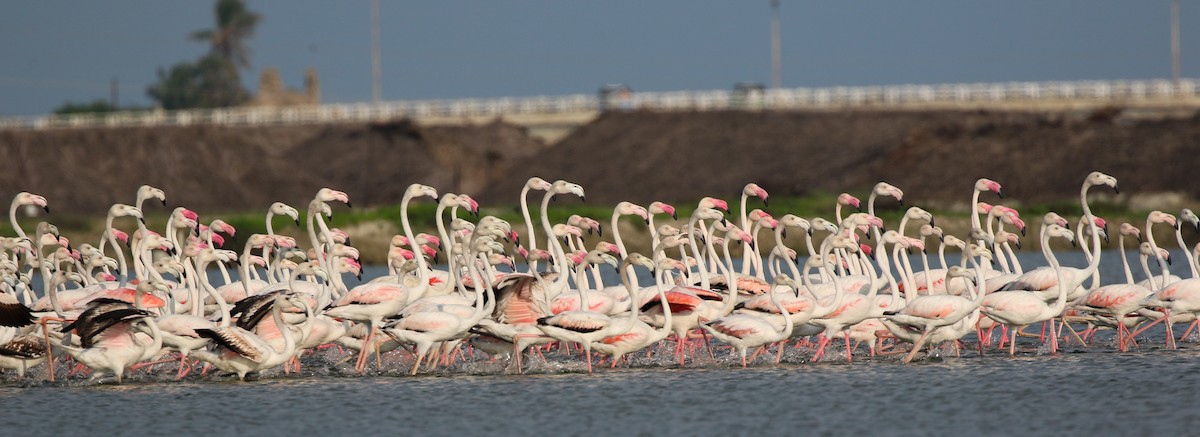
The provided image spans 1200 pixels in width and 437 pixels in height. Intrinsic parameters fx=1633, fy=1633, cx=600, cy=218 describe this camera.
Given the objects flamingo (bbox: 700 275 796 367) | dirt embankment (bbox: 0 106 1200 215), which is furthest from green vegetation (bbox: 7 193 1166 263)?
flamingo (bbox: 700 275 796 367)

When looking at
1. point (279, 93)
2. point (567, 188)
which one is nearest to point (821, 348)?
point (567, 188)

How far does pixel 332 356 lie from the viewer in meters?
18.9

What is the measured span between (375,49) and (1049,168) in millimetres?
35234

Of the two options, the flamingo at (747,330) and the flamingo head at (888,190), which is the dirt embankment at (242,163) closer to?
the flamingo head at (888,190)

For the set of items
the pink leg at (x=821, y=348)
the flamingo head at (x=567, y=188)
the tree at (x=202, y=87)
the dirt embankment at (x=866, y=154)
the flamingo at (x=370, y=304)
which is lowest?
the pink leg at (x=821, y=348)

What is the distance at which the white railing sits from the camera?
57.2m

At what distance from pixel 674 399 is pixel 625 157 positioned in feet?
142

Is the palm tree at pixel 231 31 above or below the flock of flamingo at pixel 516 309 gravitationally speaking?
above

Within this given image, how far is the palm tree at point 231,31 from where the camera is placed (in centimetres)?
11919

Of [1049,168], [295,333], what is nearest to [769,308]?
[295,333]

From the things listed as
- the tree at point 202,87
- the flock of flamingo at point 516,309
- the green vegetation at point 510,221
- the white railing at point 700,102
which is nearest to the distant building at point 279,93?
the tree at point 202,87

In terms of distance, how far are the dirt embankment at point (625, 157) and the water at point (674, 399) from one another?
96.4 feet

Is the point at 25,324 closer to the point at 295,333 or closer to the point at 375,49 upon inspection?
the point at 295,333

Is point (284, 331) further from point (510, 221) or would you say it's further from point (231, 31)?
point (231, 31)
